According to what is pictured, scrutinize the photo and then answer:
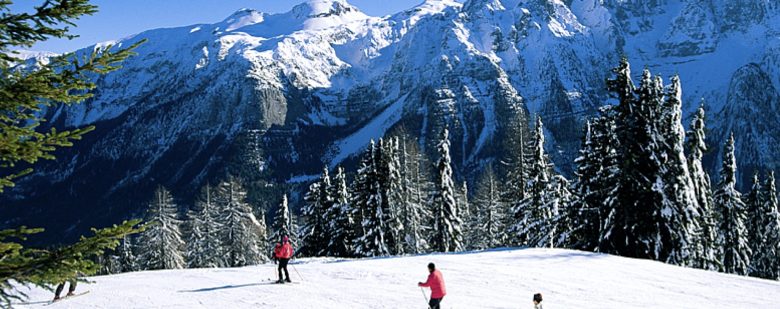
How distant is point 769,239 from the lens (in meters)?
52.1

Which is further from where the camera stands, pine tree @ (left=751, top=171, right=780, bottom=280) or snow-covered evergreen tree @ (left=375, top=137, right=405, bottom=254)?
snow-covered evergreen tree @ (left=375, top=137, right=405, bottom=254)

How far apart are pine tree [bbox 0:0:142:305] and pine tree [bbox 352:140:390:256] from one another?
4397 centimetres

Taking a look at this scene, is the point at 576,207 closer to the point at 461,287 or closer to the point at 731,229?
the point at 731,229

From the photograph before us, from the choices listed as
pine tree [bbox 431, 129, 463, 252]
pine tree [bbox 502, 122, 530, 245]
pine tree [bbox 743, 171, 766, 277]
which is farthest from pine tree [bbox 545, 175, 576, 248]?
pine tree [bbox 743, 171, 766, 277]

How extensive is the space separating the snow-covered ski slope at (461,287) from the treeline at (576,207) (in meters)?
5.81

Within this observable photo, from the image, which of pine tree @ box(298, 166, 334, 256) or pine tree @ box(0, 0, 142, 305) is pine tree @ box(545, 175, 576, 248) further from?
pine tree @ box(0, 0, 142, 305)

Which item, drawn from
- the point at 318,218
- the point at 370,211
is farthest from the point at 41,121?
the point at 318,218

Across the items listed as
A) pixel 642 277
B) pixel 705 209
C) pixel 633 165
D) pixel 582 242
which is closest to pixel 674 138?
pixel 633 165

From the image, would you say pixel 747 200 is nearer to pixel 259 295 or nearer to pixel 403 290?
pixel 403 290

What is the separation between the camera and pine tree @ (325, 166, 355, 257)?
5459 centimetres

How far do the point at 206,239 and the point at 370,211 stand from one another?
25.5 m

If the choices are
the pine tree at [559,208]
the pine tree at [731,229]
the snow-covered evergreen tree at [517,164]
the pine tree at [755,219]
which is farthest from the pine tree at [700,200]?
the pine tree at [755,219]

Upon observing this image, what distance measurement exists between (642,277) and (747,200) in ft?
119

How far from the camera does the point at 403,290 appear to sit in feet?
72.1
